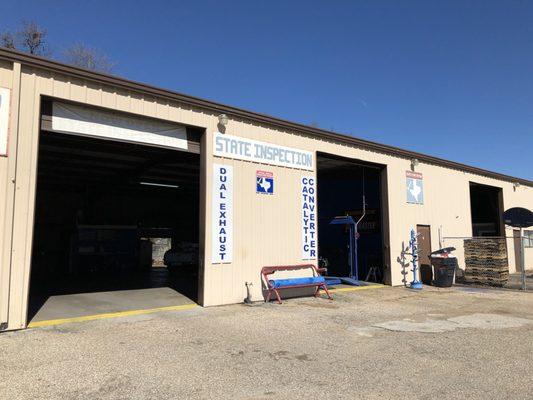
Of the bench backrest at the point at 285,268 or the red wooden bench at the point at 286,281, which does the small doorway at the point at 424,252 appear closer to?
the bench backrest at the point at 285,268

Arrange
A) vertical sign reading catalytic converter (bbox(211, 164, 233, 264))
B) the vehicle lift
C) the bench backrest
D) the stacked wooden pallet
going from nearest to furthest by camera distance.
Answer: vertical sign reading catalytic converter (bbox(211, 164, 233, 264)) → the bench backrest → the vehicle lift → the stacked wooden pallet

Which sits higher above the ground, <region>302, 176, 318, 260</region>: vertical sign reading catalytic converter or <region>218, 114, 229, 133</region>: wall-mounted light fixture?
<region>218, 114, 229, 133</region>: wall-mounted light fixture

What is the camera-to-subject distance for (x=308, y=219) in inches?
481

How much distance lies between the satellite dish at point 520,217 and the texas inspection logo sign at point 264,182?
12.2m

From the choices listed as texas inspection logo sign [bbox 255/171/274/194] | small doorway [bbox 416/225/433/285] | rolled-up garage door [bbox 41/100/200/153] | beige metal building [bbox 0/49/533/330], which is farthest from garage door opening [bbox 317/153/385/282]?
rolled-up garage door [bbox 41/100/200/153]

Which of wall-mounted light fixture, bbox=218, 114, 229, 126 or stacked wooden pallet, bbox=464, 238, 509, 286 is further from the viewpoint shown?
stacked wooden pallet, bbox=464, 238, 509, 286

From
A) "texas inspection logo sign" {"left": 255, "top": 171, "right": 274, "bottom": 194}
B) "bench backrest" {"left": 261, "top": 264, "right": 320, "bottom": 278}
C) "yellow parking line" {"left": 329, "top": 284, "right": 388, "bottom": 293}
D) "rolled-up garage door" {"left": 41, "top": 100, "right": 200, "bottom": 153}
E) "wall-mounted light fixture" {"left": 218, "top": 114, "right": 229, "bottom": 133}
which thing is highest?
"wall-mounted light fixture" {"left": 218, "top": 114, "right": 229, "bottom": 133}

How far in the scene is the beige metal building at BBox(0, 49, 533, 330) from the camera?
25.3 ft

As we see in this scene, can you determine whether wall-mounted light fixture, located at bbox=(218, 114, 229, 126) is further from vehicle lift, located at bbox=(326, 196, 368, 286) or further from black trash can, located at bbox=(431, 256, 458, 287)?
black trash can, located at bbox=(431, 256, 458, 287)

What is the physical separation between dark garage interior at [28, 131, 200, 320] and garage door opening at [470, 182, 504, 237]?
14.4 meters

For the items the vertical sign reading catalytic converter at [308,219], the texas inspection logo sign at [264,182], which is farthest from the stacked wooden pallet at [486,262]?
Result: the texas inspection logo sign at [264,182]

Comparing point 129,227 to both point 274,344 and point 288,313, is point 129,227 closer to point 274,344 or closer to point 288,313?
point 288,313

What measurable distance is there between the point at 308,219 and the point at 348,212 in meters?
6.62

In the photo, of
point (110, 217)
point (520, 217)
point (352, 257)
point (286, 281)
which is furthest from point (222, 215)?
point (110, 217)
